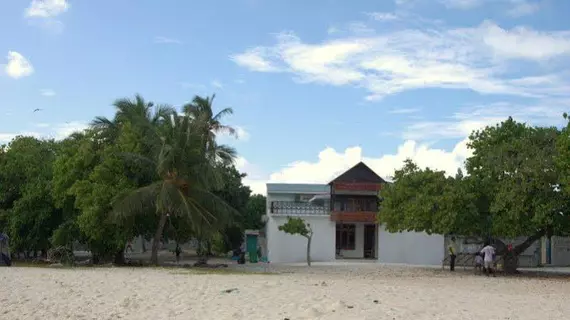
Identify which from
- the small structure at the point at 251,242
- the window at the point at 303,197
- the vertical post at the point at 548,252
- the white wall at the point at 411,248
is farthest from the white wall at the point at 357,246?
the vertical post at the point at 548,252

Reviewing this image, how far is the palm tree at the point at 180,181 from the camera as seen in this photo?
27828mm

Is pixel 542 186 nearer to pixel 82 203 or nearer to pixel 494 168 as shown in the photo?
pixel 494 168

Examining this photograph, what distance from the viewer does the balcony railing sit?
38.6 m

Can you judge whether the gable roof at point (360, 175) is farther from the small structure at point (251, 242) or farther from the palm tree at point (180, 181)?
the palm tree at point (180, 181)

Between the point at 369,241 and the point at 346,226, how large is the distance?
6.44 feet

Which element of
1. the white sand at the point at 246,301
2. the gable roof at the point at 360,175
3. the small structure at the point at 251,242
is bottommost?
the white sand at the point at 246,301

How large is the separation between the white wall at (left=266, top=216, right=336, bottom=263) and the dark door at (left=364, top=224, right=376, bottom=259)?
389 centimetres

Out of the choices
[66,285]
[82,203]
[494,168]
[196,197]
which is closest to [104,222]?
[82,203]

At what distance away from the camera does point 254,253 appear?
130 feet

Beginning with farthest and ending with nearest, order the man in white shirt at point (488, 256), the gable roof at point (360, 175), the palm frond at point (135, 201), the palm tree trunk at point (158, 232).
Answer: the gable roof at point (360, 175)
the palm tree trunk at point (158, 232)
the palm frond at point (135, 201)
the man in white shirt at point (488, 256)

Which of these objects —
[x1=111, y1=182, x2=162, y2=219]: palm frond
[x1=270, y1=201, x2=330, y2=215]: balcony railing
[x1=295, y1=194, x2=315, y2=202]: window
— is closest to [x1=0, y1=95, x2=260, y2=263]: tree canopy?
[x1=111, y1=182, x2=162, y2=219]: palm frond

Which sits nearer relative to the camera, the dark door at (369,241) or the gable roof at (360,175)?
the gable roof at (360,175)

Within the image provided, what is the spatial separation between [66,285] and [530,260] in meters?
29.0

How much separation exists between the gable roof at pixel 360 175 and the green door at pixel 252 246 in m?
6.08
